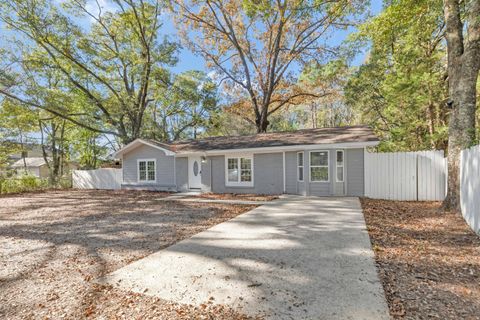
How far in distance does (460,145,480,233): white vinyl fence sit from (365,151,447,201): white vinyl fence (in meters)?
3.27

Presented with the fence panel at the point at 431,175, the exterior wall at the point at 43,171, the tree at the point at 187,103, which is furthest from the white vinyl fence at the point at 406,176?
the exterior wall at the point at 43,171

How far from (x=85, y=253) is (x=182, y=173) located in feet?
30.6

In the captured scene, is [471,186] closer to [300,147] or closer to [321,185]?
[321,185]

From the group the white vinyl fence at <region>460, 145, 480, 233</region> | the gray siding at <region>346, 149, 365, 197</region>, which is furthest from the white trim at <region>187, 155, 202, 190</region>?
the white vinyl fence at <region>460, 145, 480, 233</region>

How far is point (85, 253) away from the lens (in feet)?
14.3

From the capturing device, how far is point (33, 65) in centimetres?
1691

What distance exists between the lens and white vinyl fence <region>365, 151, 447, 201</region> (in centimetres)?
891

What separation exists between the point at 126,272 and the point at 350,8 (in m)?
18.3

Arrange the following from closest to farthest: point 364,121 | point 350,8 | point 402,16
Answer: point 402,16 → point 350,8 → point 364,121

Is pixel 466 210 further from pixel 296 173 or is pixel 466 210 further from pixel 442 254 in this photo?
pixel 296 173

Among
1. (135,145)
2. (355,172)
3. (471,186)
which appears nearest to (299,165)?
(355,172)

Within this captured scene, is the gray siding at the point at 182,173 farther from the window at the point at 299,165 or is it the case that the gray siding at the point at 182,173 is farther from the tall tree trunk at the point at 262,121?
the tall tree trunk at the point at 262,121

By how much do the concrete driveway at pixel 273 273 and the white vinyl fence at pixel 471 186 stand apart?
1.93 m

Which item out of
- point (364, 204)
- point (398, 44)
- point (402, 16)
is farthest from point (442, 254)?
point (398, 44)
